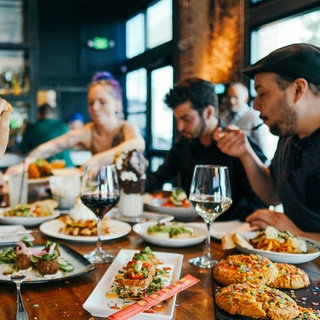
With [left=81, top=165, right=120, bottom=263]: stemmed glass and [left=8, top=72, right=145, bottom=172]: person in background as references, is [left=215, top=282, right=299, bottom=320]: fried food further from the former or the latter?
[left=8, top=72, right=145, bottom=172]: person in background

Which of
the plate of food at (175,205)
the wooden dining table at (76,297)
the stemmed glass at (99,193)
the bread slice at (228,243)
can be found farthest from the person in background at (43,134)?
the wooden dining table at (76,297)

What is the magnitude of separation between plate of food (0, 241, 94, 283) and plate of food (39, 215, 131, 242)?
8.7 inches

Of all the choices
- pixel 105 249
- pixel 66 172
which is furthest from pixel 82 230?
pixel 66 172

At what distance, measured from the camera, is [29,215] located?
1.66 metres

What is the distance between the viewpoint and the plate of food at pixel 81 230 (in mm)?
1357

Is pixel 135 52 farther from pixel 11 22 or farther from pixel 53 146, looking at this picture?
pixel 53 146

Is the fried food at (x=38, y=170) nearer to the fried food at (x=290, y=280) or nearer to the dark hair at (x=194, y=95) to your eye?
the dark hair at (x=194, y=95)

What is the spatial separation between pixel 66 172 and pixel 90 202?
3.66ft

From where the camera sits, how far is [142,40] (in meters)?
7.45

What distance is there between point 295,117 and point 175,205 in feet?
2.15

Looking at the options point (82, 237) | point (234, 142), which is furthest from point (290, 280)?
point (234, 142)

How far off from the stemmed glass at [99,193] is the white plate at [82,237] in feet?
0.36

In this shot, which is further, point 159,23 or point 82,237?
point 159,23

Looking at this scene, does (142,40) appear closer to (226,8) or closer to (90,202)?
(226,8)
